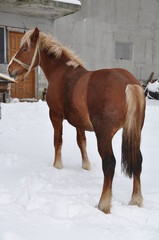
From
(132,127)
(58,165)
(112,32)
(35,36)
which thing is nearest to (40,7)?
(112,32)

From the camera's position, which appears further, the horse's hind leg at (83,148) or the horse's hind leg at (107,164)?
the horse's hind leg at (83,148)

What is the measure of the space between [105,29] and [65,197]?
11.5 meters

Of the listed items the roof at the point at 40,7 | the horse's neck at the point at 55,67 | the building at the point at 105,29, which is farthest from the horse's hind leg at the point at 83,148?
the building at the point at 105,29

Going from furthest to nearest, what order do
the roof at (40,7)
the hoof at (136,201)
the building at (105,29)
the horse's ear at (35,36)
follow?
1. the building at (105,29)
2. the roof at (40,7)
3. the horse's ear at (35,36)
4. the hoof at (136,201)

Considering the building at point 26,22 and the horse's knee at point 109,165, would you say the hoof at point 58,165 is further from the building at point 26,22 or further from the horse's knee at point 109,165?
the building at point 26,22

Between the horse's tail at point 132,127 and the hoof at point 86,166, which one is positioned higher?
the horse's tail at point 132,127

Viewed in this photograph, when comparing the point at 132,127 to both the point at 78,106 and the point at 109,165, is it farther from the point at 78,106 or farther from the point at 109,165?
the point at 78,106

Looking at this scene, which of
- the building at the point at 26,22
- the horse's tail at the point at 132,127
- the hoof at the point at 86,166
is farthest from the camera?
the building at the point at 26,22

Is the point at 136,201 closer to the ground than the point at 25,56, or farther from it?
closer to the ground

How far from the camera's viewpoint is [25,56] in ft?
12.4

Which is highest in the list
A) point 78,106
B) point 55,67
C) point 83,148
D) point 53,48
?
point 53,48

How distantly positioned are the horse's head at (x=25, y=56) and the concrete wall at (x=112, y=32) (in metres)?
8.23

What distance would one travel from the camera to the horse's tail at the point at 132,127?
102 inches

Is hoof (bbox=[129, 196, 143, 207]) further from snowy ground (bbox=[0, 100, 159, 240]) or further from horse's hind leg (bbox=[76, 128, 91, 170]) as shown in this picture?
horse's hind leg (bbox=[76, 128, 91, 170])
